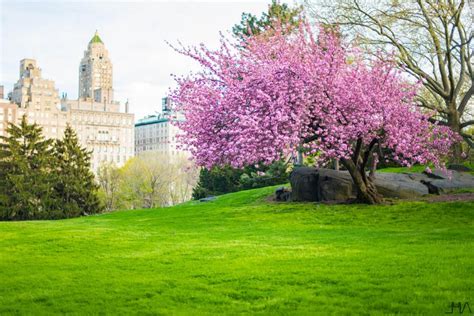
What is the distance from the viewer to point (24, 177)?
57.7 meters

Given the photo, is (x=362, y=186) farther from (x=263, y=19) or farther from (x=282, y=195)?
(x=263, y=19)

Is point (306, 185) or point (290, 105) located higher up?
point (290, 105)

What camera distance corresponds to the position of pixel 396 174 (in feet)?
88.1

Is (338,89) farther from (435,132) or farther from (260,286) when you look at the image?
(260,286)

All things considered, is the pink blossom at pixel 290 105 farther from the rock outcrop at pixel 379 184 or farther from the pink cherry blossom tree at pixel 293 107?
the rock outcrop at pixel 379 184

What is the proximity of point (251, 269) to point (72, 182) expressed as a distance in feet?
170

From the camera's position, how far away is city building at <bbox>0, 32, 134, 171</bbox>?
173 meters

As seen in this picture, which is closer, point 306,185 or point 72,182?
point 306,185

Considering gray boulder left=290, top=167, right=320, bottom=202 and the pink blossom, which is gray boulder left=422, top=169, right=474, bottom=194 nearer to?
the pink blossom

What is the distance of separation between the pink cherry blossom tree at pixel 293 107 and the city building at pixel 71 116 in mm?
153910

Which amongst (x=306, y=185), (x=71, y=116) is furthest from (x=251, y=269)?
(x=71, y=116)

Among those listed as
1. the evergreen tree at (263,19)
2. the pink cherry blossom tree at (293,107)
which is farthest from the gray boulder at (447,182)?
the evergreen tree at (263,19)

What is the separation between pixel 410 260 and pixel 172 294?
4531mm

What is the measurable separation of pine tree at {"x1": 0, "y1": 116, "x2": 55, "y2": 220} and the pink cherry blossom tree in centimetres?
3888
